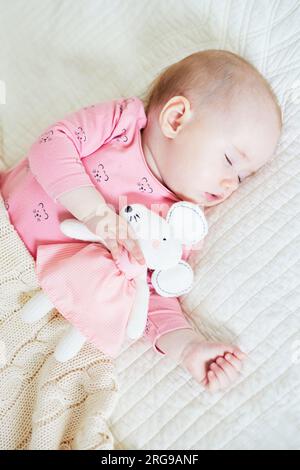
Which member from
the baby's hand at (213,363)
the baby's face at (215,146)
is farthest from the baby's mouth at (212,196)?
the baby's hand at (213,363)

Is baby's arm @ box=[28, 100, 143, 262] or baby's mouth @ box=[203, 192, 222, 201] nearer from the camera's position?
baby's arm @ box=[28, 100, 143, 262]

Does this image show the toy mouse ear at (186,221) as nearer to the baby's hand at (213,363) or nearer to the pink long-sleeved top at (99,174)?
the pink long-sleeved top at (99,174)

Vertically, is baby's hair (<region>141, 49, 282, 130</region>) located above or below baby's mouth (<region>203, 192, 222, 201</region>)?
above

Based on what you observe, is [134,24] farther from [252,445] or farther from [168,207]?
[252,445]

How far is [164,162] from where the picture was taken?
3.62ft

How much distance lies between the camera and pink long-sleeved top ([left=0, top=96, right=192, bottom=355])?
1.05 m

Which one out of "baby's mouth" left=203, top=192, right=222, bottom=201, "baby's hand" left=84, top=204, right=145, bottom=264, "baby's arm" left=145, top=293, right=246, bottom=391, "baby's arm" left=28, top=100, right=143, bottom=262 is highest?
"baby's arm" left=28, top=100, right=143, bottom=262

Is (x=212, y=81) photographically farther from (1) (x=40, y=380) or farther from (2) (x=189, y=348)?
(1) (x=40, y=380)

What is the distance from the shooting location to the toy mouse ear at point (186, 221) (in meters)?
1.04

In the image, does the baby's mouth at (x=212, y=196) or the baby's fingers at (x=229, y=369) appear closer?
the baby's fingers at (x=229, y=369)

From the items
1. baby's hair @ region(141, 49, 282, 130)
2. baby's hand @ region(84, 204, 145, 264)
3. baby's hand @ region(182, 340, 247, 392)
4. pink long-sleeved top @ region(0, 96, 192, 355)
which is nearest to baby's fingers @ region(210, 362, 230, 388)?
baby's hand @ region(182, 340, 247, 392)

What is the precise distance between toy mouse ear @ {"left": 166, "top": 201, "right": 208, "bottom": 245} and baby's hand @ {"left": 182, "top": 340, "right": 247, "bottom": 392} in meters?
0.20

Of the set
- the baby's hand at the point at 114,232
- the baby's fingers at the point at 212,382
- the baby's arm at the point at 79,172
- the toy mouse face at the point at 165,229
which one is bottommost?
the baby's fingers at the point at 212,382

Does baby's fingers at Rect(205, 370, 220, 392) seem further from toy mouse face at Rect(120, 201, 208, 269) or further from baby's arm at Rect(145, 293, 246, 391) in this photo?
toy mouse face at Rect(120, 201, 208, 269)
